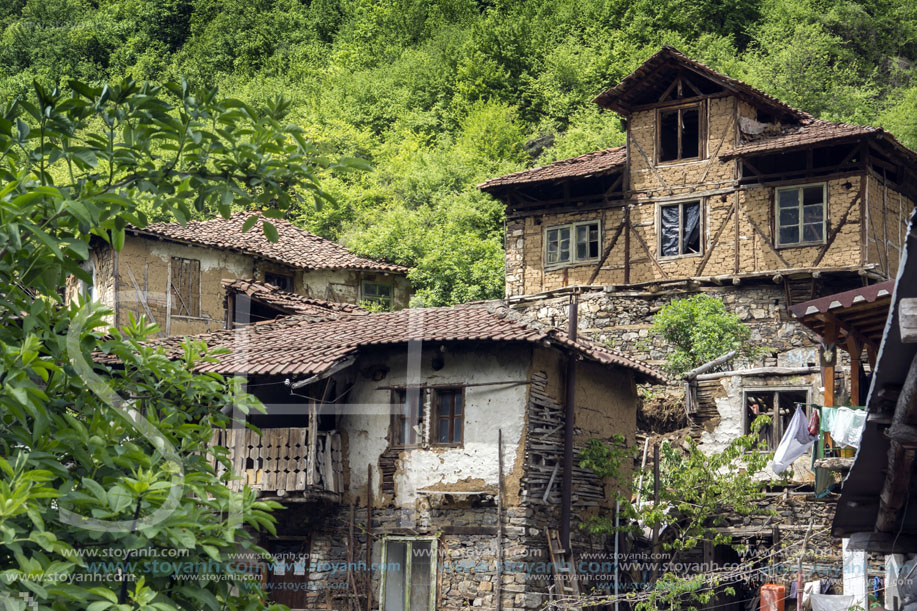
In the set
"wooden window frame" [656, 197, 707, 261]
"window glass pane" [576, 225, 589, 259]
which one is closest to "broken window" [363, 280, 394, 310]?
"window glass pane" [576, 225, 589, 259]

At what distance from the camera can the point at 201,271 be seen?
28266 mm

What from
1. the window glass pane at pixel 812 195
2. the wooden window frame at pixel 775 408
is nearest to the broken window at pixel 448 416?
the wooden window frame at pixel 775 408

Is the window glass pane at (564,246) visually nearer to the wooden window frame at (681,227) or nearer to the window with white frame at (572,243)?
the window with white frame at (572,243)

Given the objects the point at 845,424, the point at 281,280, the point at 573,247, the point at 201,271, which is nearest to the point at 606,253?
the point at 573,247

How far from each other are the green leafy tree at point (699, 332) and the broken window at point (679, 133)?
13.2 ft

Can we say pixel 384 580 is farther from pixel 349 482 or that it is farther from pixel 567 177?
pixel 567 177

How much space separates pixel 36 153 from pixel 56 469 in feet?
5.61

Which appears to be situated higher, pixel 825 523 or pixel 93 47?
pixel 93 47

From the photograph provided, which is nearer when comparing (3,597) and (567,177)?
(3,597)

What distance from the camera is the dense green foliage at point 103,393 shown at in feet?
18.2

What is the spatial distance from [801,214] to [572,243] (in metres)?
5.59

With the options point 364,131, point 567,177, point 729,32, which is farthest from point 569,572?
point 729,32

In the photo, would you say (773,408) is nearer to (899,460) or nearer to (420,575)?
(420,575)

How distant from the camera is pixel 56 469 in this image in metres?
5.78
